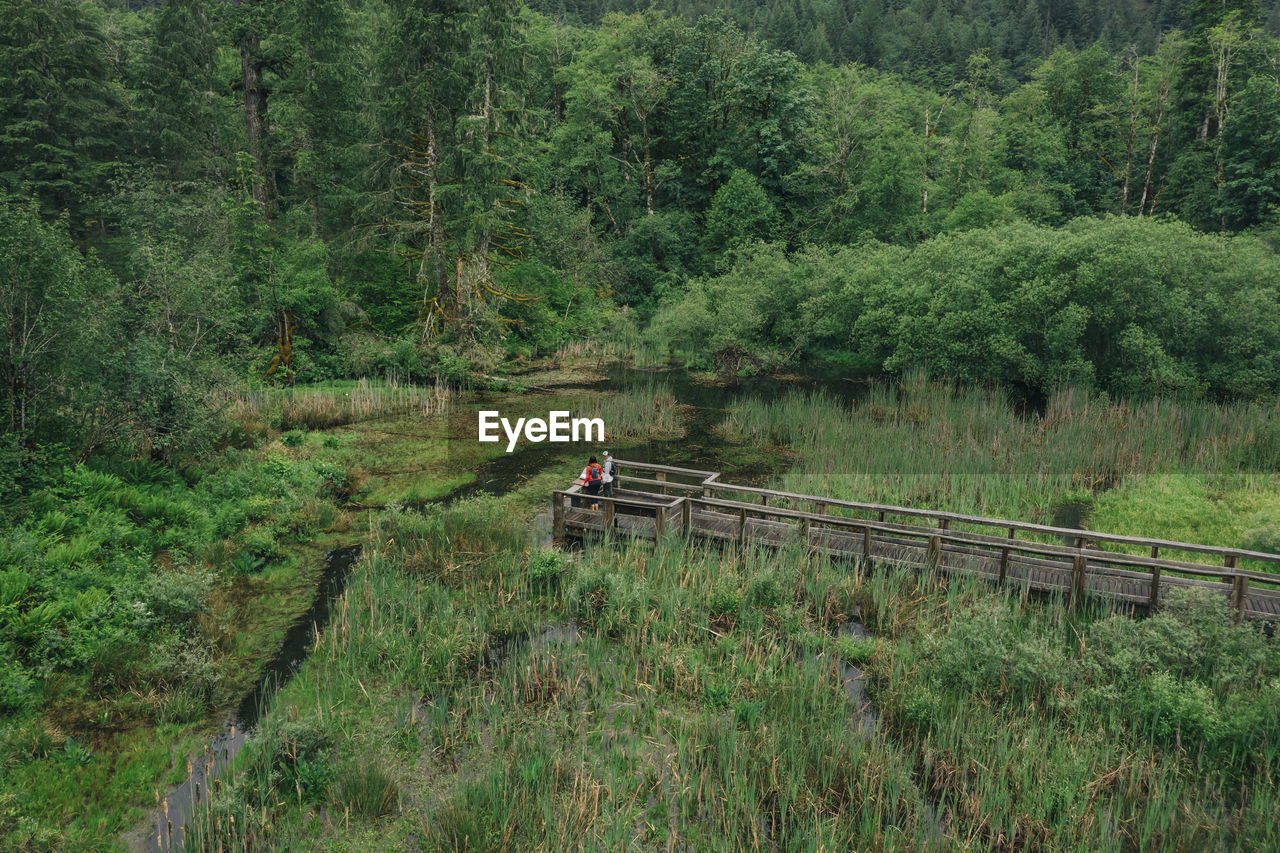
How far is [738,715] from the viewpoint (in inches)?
342

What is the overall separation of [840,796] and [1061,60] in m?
58.2

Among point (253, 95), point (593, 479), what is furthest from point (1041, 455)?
point (253, 95)

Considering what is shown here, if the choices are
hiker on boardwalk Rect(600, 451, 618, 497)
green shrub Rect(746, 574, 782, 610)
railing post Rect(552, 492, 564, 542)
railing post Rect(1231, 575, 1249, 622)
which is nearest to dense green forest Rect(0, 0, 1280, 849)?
green shrub Rect(746, 574, 782, 610)

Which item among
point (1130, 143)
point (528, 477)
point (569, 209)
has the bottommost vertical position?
point (528, 477)

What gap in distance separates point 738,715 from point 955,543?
7.52 metres

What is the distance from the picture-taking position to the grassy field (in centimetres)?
696

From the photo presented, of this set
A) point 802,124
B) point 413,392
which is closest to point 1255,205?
point 802,124

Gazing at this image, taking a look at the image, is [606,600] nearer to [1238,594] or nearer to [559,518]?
[559,518]

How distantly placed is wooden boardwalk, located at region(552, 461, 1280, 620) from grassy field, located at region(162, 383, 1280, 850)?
2.20 feet

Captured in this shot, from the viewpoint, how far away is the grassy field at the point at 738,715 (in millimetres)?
6965

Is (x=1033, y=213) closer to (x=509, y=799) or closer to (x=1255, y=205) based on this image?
(x=1255, y=205)

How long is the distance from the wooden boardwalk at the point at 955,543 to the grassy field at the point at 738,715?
0.67 metres

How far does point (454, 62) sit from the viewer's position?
28797 mm

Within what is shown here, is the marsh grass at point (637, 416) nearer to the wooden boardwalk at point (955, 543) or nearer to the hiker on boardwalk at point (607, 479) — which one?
the wooden boardwalk at point (955, 543)
